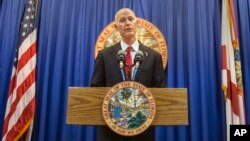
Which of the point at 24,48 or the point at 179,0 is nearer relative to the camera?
the point at 24,48

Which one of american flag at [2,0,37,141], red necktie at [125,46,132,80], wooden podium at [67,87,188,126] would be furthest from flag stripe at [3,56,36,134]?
wooden podium at [67,87,188,126]

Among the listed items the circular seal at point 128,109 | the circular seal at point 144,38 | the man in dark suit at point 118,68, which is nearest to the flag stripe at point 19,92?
the circular seal at point 144,38

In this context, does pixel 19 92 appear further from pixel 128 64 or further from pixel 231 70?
pixel 231 70

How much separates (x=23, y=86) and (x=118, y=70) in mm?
2041

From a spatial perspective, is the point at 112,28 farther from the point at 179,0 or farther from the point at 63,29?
the point at 179,0

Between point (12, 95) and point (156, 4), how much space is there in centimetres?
214

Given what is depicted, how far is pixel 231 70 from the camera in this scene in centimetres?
365

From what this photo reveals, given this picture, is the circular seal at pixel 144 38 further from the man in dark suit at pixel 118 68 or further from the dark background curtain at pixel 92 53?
the man in dark suit at pixel 118 68

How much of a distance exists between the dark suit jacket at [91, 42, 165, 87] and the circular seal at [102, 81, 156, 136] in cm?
40

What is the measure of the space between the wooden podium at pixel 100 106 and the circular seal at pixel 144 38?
2.19 m

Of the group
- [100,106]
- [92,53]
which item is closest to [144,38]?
[92,53]

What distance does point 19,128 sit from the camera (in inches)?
142

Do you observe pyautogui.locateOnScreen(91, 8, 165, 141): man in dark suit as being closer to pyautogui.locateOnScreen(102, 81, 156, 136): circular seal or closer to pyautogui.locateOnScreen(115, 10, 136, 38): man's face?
pyautogui.locateOnScreen(115, 10, 136, 38): man's face

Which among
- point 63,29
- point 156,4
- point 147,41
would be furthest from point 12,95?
point 156,4
